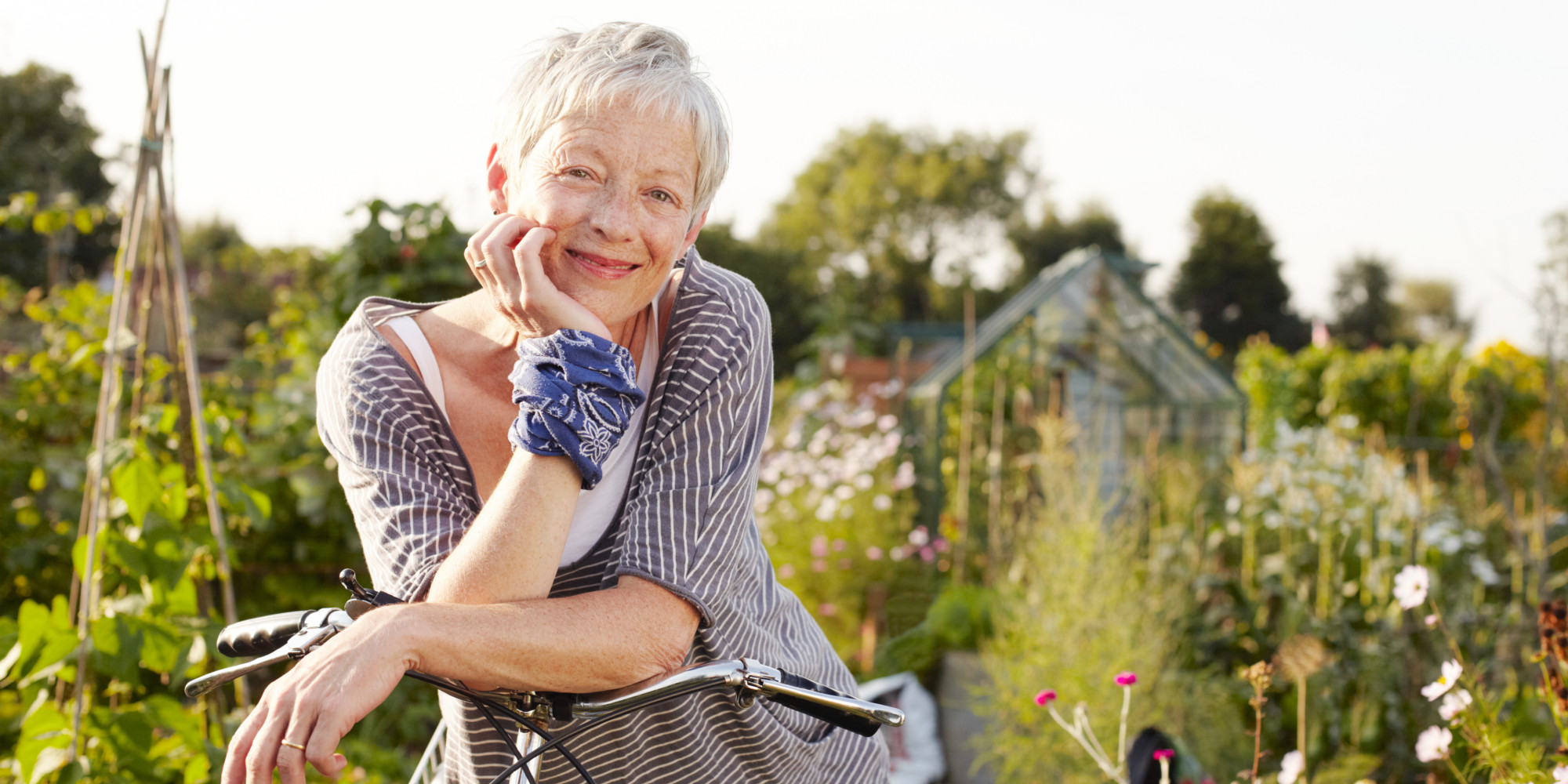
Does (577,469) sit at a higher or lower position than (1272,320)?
lower

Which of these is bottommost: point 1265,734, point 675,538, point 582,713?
point 1265,734

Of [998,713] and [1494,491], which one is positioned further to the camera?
[1494,491]

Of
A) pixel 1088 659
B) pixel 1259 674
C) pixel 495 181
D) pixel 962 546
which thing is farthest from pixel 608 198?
pixel 962 546

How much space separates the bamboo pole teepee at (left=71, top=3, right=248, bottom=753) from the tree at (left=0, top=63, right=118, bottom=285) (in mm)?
19879

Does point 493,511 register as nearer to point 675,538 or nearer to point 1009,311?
point 675,538

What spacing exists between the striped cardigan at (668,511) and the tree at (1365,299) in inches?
1748

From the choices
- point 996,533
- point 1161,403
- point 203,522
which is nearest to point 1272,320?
point 1161,403

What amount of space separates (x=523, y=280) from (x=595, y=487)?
0.87ft

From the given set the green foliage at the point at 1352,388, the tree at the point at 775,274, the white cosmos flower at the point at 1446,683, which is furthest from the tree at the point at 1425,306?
the white cosmos flower at the point at 1446,683

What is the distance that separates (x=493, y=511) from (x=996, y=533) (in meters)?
4.13

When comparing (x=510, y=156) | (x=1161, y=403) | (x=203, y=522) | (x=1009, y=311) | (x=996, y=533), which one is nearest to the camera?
(x=510, y=156)

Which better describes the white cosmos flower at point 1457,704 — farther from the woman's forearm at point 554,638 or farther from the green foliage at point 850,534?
the green foliage at point 850,534

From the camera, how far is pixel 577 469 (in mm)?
1075

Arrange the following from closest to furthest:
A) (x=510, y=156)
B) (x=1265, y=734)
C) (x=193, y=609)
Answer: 1. (x=510, y=156)
2. (x=193, y=609)
3. (x=1265, y=734)
